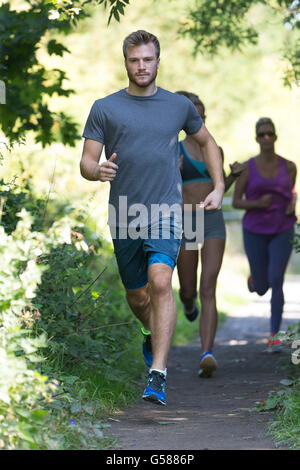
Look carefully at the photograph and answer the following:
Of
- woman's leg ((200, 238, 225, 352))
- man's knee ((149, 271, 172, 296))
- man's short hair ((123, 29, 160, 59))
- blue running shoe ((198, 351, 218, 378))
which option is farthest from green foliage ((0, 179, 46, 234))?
blue running shoe ((198, 351, 218, 378))

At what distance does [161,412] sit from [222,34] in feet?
15.5

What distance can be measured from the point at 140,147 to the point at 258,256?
337cm

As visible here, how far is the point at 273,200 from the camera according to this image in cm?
828

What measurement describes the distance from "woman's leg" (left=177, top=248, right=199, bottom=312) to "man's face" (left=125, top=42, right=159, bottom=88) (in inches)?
87.4

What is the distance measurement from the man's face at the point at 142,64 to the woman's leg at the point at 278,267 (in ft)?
10.5

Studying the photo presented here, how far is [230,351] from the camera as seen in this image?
29.3 feet

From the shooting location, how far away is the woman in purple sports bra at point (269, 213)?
322 inches

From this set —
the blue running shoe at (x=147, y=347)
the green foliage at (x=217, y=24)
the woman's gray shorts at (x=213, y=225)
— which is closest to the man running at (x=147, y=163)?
the blue running shoe at (x=147, y=347)

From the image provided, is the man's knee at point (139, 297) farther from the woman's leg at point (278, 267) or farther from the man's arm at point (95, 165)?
the woman's leg at point (278, 267)

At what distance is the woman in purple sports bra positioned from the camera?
8.17m

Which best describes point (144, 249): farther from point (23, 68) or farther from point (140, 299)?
point (23, 68)
